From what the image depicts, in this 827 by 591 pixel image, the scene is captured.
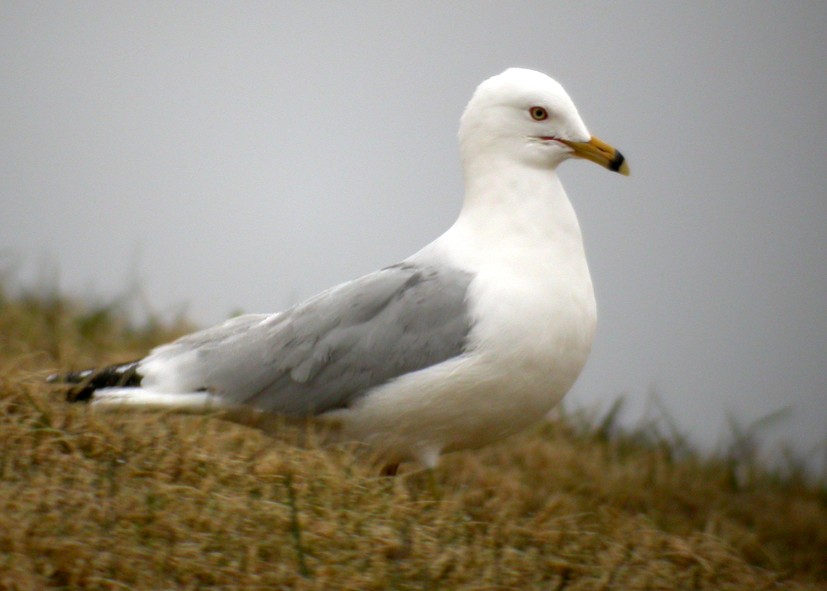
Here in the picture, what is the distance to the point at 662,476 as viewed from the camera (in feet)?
22.5

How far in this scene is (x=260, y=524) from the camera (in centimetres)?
375

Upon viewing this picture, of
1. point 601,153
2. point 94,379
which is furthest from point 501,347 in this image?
point 94,379

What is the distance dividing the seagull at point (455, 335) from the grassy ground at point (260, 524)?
Answer: 0.68 feet

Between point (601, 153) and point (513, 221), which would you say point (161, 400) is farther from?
point (601, 153)

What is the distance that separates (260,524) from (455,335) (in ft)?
3.86

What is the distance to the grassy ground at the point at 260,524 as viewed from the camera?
3.48 m

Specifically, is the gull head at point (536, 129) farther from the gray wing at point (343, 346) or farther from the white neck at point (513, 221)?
the gray wing at point (343, 346)

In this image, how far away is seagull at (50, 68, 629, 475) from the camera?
182 inches

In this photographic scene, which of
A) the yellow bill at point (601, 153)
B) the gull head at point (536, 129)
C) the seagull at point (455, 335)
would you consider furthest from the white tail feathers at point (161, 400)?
Result: the yellow bill at point (601, 153)

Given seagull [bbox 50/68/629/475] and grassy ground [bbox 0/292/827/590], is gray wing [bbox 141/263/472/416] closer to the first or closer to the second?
seagull [bbox 50/68/629/475]

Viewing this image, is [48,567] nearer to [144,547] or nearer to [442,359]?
[144,547]

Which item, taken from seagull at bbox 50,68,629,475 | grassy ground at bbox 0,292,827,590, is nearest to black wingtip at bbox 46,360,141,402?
seagull at bbox 50,68,629,475

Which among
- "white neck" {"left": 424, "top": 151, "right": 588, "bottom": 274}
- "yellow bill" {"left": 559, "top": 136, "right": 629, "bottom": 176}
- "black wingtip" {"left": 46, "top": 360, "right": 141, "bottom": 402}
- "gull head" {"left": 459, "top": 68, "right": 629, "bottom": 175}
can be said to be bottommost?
"black wingtip" {"left": 46, "top": 360, "right": 141, "bottom": 402}

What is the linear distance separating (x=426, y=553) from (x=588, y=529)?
3.38 ft
